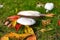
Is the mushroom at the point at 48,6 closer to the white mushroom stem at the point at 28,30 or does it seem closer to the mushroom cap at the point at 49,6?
the mushroom cap at the point at 49,6

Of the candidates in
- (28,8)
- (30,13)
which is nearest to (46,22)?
(30,13)

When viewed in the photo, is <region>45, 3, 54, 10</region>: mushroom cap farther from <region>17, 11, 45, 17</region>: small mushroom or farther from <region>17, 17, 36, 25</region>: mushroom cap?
<region>17, 17, 36, 25</region>: mushroom cap

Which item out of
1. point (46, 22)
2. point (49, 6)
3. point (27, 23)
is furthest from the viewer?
point (49, 6)

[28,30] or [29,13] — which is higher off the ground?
[29,13]

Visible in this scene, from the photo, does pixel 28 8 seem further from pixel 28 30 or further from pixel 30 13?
pixel 28 30

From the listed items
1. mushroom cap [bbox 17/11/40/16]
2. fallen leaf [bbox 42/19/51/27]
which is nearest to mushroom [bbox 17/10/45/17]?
mushroom cap [bbox 17/11/40/16]

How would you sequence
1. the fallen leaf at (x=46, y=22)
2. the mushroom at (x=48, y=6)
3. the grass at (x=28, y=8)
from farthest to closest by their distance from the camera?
the mushroom at (x=48, y=6) → the fallen leaf at (x=46, y=22) → the grass at (x=28, y=8)

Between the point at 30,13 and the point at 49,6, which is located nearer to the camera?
the point at 30,13

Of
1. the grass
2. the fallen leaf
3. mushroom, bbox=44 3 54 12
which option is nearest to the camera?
the grass

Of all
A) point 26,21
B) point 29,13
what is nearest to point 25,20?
point 26,21

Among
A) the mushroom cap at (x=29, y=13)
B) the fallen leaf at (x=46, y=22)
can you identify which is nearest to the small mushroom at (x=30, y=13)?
the mushroom cap at (x=29, y=13)

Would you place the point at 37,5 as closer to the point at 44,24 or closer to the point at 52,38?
the point at 44,24

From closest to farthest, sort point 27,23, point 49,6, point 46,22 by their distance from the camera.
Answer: point 27,23, point 46,22, point 49,6

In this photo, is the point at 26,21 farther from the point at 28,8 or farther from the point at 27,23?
the point at 28,8
